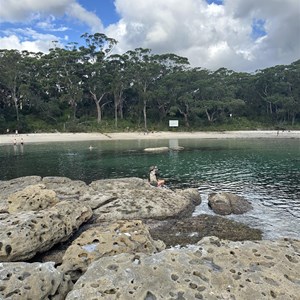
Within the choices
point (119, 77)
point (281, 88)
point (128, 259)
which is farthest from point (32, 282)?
point (281, 88)

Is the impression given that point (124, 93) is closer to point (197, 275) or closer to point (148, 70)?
point (148, 70)

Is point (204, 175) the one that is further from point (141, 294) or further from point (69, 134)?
point (69, 134)

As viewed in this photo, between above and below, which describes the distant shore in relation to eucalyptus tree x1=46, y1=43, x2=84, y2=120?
below

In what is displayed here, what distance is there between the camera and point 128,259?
6.05 metres

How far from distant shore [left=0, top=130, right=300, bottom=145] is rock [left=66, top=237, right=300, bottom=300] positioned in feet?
194

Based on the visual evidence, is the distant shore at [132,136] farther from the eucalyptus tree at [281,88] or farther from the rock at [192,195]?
the rock at [192,195]

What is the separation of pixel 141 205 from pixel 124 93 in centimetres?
7517

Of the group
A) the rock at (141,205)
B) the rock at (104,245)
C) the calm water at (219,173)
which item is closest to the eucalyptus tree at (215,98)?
the calm water at (219,173)

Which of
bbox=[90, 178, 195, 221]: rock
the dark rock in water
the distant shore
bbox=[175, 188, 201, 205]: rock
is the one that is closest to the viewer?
the dark rock in water

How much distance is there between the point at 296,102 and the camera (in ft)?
271

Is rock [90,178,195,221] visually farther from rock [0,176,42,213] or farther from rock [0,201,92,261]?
rock [0,176,42,213]

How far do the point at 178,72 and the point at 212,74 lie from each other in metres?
13.1

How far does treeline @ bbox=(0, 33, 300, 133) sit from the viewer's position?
253 feet

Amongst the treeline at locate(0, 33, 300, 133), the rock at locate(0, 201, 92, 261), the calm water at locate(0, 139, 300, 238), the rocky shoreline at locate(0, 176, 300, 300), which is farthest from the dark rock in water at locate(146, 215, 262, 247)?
the treeline at locate(0, 33, 300, 133)
